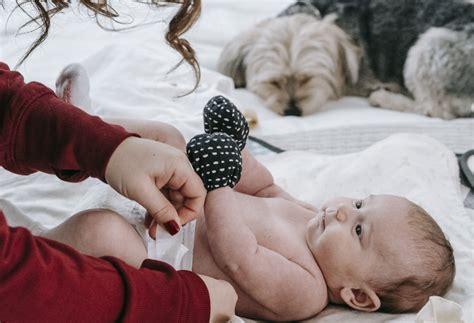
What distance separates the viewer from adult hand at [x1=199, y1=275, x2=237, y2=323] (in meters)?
0.78

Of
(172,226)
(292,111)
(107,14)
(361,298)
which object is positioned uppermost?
(107,14)

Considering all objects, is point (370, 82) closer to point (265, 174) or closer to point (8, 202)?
point (265, 174)

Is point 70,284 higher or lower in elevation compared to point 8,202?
higher

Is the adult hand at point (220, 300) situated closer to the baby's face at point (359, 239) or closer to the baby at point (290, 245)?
the baby at point (290, 245)

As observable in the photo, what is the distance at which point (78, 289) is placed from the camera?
64 centimetres

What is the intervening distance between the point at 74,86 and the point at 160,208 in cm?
61

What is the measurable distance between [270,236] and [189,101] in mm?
675

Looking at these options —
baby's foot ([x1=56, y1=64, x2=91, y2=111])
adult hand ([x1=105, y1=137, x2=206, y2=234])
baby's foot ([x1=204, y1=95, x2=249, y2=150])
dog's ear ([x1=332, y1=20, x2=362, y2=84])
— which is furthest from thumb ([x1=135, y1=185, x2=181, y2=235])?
dog's ear ([x1=332, y1=20, x2=362, y2=84])

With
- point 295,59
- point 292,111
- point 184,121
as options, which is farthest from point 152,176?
point 295,59

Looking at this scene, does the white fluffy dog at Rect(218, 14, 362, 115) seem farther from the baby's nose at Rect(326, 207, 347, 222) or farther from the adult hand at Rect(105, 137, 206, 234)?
the adult hand at Rect(105, 137, 206, 234)

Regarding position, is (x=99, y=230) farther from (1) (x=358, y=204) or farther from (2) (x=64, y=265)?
(1) (x=358, y=204)

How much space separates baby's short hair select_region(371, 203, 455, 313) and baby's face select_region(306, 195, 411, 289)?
2 centimetres

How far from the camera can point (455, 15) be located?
2.24 meters

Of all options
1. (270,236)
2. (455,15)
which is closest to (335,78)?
(455,15)
